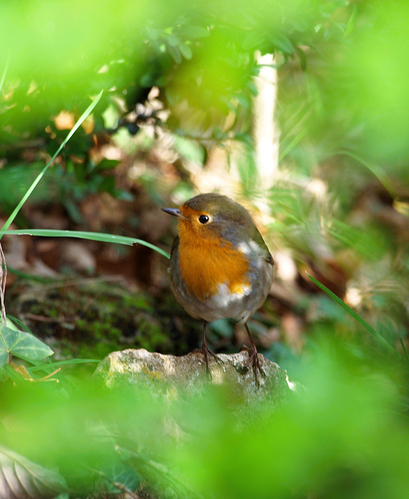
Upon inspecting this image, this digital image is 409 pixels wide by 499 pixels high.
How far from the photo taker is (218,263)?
1905mm

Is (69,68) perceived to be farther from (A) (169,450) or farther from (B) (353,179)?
(B) (353,179)

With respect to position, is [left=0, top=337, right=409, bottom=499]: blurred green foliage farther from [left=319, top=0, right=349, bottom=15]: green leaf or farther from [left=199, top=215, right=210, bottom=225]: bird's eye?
[left=199, top=215, right=210, bottom=225]: bird's eye

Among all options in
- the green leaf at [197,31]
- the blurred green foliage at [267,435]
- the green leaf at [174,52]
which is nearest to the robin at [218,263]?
the green leaf at [174,52]

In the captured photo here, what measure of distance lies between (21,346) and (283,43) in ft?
4.62

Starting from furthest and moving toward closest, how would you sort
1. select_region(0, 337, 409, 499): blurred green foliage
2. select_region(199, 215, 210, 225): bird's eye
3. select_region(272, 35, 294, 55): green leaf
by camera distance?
1. select_region(199, 215, 210, 225): bird's eye
2. select_region(272, 35, 294, 55): green leaf
3. select_region(0, 337, 409, 499): blurred green foliage

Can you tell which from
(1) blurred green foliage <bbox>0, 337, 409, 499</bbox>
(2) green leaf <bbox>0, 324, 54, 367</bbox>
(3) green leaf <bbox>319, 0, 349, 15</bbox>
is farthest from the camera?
(3) green leaf <bbox>319, 0, 349, 15</bbox>

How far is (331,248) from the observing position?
3.90m

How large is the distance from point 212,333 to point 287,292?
2.70 ft

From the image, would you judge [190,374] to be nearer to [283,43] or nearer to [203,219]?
[203,219]

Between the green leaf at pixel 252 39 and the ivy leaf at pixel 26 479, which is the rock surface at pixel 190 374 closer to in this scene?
the ivy leaf at pixel 26 479

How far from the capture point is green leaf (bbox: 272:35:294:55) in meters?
1.72

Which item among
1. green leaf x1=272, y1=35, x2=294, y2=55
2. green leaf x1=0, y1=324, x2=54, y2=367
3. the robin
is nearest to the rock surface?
the robin

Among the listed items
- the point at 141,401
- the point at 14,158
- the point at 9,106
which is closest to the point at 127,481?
the point at 141,401

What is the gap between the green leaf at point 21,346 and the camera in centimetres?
117
